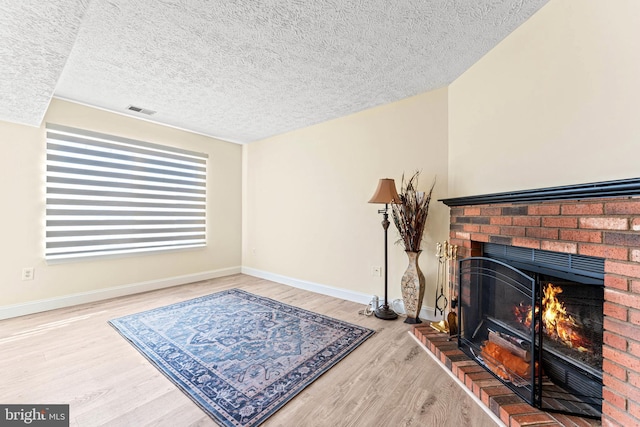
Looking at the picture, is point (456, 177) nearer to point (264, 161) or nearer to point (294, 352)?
point (294, 352)

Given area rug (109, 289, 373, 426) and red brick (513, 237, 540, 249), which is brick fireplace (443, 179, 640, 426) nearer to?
red brick (513, 237, 540, 249)

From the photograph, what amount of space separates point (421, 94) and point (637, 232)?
7.37 feet

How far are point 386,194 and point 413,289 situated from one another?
1002 mm

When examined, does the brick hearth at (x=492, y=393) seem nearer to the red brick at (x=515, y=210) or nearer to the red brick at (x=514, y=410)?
the red brick at (x=514, y=410)

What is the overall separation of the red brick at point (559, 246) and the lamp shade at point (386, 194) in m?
1.31

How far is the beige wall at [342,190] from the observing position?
113 inches

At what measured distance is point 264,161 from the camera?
4.65 m

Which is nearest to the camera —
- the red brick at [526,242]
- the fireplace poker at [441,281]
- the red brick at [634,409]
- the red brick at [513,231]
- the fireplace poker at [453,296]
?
the red brick at [634,409]

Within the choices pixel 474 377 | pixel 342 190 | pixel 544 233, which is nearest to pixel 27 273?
pixel 342 190

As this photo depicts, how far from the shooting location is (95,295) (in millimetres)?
3371

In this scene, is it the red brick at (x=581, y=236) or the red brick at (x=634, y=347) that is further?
the red brick at (x=581, y=236)

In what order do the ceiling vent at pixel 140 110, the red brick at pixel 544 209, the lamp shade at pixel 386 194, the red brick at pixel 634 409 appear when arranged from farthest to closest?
the ceiling vent at pixel 140 110 < the lamp shade at pixel 386 194 < the red brick at pixel 544 209 < the red brick at pixel 634 409
